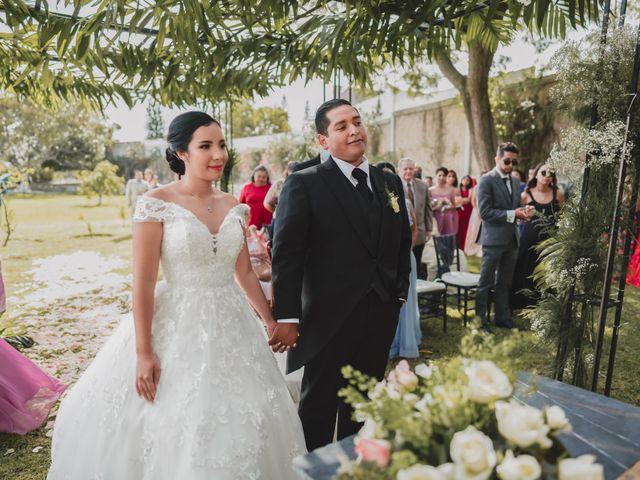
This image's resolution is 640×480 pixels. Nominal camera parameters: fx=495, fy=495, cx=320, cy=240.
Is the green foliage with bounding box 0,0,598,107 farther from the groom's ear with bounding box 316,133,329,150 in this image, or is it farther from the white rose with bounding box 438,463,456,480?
the white rose with bounding box 438,463,456,480

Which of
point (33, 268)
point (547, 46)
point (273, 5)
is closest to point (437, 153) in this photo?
point (547, 46)

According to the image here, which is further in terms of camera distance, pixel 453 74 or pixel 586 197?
pixel 453 74

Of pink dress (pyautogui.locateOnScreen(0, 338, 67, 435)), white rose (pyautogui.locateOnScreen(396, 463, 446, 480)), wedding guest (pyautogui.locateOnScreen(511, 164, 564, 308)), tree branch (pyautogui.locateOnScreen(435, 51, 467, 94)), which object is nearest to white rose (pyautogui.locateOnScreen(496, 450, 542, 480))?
white rose (pyautogui.locateOnScreen(396, 463, 446, 480))

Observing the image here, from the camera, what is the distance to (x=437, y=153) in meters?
20.1

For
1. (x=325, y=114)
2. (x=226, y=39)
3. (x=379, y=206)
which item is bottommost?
(x=379, y=206)

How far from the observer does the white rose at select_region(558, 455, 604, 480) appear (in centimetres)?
96

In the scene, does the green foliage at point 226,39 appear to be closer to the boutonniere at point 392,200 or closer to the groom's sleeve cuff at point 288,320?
the boutonniere at point 392,200

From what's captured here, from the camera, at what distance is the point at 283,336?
8.28ft

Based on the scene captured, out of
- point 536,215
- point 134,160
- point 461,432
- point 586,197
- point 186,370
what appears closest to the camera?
point 461,432

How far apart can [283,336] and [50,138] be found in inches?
1906

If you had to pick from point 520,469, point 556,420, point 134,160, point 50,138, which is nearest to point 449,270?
point 556,420

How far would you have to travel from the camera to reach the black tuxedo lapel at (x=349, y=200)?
99.3 inches

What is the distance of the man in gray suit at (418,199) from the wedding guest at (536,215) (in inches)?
48.1

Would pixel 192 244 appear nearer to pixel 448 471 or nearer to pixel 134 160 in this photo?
pixel 448 471
